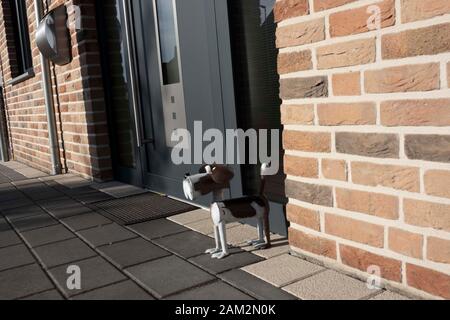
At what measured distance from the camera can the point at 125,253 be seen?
221cm

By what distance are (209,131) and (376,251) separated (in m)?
1.46

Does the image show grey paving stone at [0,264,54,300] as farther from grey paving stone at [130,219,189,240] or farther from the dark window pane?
the dark window pane

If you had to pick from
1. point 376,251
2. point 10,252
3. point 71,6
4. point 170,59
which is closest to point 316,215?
point 376,251

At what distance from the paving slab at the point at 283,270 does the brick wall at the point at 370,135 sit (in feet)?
0.20

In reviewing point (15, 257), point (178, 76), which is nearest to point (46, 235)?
point (15, 257)

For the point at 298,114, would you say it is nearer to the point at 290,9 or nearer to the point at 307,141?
the point at 307,141

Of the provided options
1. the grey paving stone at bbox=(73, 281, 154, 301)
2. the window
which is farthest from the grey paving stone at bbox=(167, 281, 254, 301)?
the window

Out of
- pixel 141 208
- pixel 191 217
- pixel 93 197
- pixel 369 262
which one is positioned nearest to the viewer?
pixel 369 262

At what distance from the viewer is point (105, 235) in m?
2.55

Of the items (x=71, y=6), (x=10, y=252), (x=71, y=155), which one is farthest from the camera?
(x=71, y=155)

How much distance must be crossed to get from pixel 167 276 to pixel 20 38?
5.81m

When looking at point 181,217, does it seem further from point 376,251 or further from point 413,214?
point 413,214

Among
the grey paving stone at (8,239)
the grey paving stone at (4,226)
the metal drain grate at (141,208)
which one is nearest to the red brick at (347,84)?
the metal drain grate at (141,208)

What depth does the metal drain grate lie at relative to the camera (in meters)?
2.87
